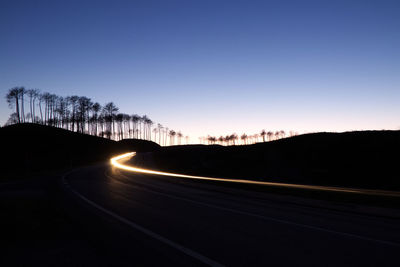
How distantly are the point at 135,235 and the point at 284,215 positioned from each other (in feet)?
16.2

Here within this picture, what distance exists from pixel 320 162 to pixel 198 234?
5001 centimetres

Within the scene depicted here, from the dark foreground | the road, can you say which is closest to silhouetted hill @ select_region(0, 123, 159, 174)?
the dark foreground

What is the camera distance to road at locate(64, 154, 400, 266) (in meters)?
5.26

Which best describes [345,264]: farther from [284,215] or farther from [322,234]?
[284,215]

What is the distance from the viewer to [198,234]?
23.0 feet

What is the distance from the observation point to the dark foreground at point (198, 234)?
5.27 m

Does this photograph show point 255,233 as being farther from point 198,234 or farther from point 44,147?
point 44,147

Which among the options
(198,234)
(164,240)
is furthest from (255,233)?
(164,240)

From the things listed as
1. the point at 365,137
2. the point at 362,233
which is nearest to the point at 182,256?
the point at 362,233

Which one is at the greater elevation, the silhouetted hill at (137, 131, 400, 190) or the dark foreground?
the dark foreground

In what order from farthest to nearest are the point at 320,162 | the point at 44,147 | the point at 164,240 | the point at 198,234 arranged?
the point at 44,147 < the point at 320,162 < the point at 198,234 < the point at 164,240

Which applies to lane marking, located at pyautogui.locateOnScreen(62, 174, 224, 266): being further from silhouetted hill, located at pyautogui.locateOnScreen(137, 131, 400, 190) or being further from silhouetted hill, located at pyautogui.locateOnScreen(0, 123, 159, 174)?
→ silhouetted hill, located at pyautogui.locateOnScreen(0, 123, 159, 174)

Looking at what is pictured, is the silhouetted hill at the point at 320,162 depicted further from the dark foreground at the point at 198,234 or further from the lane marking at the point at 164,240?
the lane marking at the point at 164,240

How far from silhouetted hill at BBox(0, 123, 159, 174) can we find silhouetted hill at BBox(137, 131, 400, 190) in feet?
77.8
